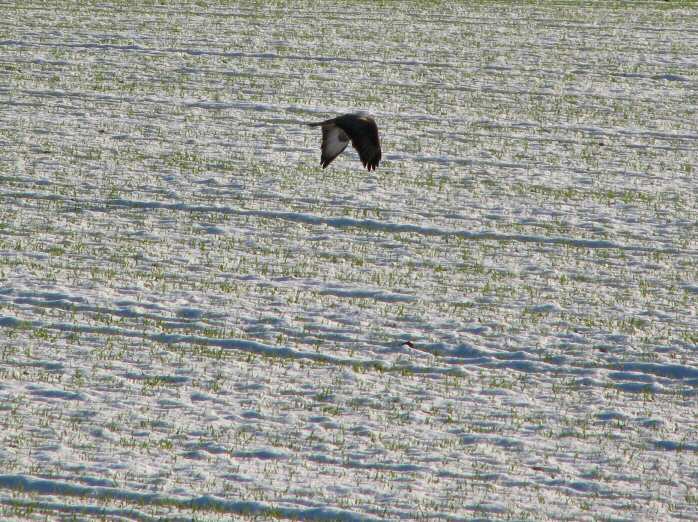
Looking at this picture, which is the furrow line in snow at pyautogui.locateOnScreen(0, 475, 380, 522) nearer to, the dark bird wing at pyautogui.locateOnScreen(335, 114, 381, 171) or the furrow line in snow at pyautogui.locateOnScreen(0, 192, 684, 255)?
the dark bird wing at pyautogui.locateOnScreen(335, 114, 381, 171)

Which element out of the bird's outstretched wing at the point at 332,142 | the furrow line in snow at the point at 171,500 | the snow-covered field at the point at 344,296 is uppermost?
the bird's outstretched wing at the point at 332,142

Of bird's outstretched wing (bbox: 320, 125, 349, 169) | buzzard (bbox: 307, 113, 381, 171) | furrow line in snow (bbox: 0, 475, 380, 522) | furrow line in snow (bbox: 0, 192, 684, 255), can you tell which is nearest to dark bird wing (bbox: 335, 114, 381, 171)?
buzzard (bbox: 307, 113, 381, 171)

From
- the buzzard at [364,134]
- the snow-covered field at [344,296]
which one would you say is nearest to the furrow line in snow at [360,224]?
the snow-covered field at [344,296]

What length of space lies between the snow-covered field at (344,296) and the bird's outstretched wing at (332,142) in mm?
538

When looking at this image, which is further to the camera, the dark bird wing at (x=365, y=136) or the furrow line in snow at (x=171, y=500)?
the dark bird wing at (x=365, y=136)

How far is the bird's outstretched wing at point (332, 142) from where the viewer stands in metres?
12.5

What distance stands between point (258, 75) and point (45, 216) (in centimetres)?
893

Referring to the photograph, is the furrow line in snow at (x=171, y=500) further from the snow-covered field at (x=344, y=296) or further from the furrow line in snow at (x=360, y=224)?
the furrow line in snow at (x=360, y=224)

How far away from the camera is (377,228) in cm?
1191

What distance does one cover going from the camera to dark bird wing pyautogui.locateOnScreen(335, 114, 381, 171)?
1027 centimetres

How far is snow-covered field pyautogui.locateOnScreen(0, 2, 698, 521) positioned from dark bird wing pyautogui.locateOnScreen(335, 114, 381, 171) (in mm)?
1011

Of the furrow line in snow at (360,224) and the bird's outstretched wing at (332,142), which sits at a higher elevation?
the bird's outstretched wing at (332,142)

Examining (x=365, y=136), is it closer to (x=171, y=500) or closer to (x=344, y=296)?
(x=344, y=296)

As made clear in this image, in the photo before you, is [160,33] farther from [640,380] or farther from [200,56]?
[640,380]
